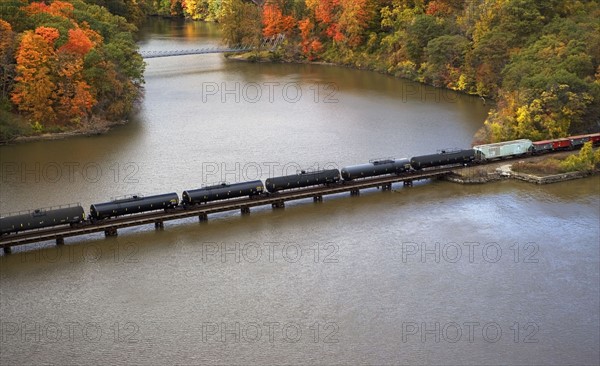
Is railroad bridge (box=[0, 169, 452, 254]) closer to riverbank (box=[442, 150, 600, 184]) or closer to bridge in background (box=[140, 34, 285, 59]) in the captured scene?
riverbank (box=[442, 150, 600, 184])

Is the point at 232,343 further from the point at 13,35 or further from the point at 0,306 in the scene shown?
the point at 13,35

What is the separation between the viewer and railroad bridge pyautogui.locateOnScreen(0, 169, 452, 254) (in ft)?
108

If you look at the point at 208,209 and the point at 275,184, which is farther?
the point at 275,184

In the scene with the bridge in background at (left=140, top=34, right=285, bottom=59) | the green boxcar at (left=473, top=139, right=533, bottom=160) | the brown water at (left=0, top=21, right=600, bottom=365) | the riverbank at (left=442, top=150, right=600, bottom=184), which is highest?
the bridge in background at (left=140, top=34, right=285, bottom=59)

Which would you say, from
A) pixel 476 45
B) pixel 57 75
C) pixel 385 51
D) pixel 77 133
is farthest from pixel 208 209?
pixel 385 51

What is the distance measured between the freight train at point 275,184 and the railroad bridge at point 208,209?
27cm

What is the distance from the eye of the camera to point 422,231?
34.2 meters

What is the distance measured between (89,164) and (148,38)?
55546mm

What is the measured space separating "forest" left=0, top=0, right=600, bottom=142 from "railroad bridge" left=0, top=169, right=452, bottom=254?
939cm

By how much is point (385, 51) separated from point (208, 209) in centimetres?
4365

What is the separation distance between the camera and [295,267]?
102 feet

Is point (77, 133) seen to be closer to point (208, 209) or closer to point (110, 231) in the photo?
point (110, 231)

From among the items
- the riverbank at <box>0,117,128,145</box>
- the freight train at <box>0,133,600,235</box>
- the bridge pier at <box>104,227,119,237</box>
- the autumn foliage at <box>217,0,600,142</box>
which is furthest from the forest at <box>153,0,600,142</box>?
the riverbank at <box>0,117,128,145</box>

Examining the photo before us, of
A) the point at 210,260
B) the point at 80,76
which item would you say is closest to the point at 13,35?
the point at 80,76
